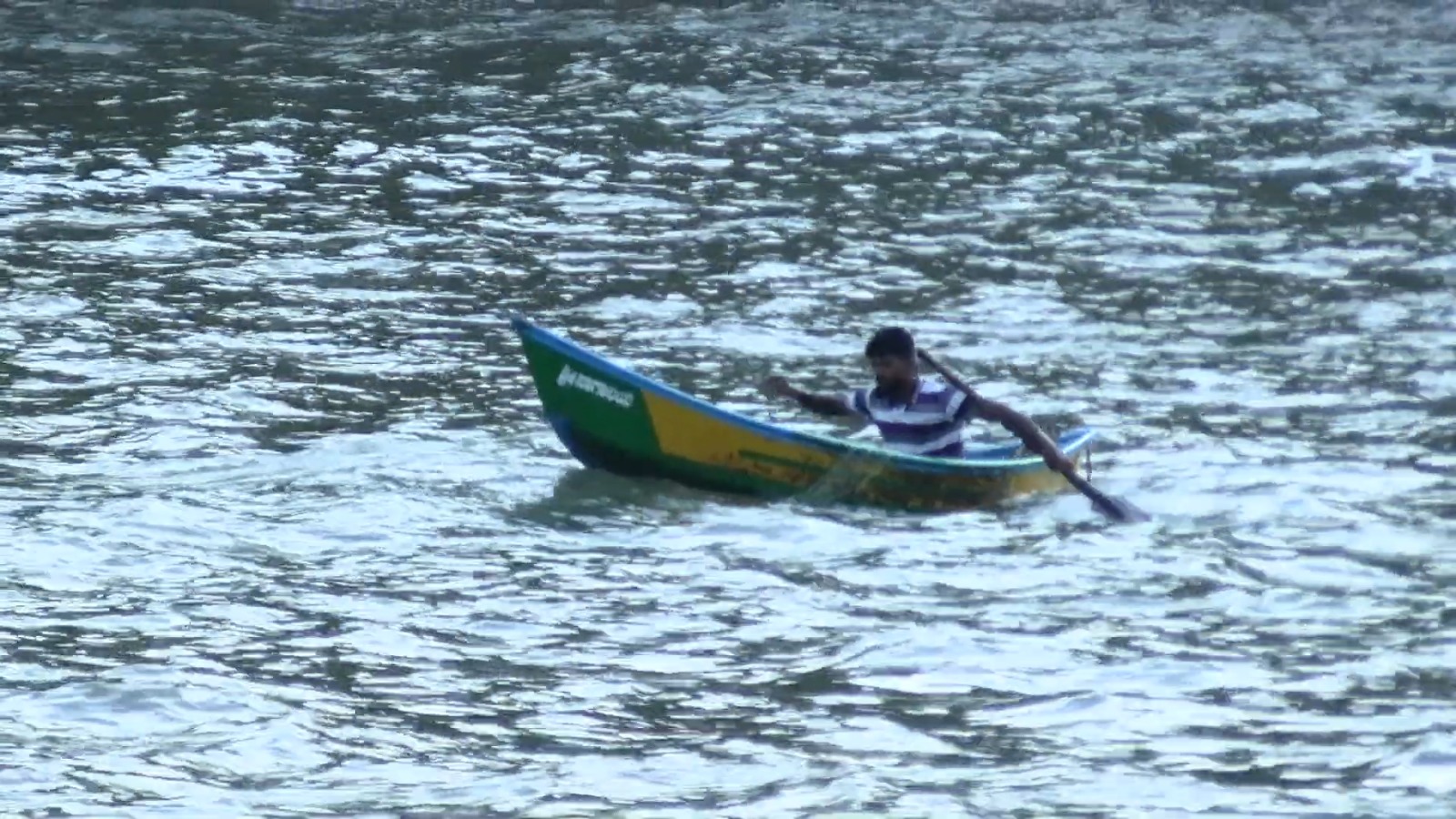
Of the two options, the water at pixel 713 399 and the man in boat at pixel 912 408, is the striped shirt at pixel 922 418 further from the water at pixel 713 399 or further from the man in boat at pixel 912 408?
the water at pixel 713 399

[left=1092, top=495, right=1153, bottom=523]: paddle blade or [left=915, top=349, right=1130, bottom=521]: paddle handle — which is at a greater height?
[left=915, top=349, right=1130, bottom=521]: paddle handle

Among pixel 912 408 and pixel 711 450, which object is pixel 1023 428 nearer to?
pixel 912 408

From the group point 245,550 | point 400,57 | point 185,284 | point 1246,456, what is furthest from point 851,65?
point 245,550

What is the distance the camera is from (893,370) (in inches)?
542

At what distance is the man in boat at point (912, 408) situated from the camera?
44.7 ft

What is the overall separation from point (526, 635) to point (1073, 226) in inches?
486

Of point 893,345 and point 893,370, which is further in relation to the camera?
point 893,370

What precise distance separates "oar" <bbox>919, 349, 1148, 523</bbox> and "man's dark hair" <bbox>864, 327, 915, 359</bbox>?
14.0 inches

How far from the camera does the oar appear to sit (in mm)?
13617

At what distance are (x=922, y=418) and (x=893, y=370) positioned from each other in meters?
0.43

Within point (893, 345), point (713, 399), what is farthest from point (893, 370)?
point (713, 399)

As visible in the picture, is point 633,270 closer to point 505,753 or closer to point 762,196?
point 762,196

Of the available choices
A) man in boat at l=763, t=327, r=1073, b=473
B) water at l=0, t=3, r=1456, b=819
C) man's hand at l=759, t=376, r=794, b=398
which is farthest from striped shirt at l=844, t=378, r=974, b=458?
water at l=0, t=3, r=1456, b=819

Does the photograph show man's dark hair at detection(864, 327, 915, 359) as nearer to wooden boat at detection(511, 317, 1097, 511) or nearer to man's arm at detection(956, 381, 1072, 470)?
man's arm at detection(956, 381, 1072, 470)
